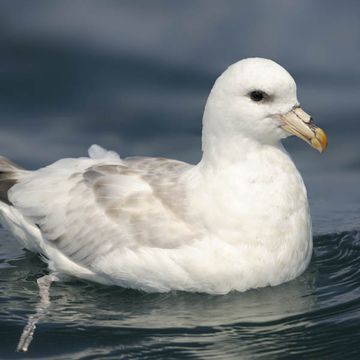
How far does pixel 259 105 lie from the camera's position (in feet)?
24.2

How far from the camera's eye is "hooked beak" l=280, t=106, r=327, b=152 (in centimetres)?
741

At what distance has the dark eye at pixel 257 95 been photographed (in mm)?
7355

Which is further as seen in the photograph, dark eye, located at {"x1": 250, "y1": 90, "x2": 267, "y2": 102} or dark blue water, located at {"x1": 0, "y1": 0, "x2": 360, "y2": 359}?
dark blue water, located at {"x1": 0, "y1": 0, "x2": 360, "y2": 359}

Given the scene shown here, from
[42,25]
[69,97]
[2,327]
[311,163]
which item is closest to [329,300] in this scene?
[2,327]

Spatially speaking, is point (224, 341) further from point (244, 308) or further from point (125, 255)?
point (125, 255)

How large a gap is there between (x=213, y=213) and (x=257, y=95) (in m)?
0.86

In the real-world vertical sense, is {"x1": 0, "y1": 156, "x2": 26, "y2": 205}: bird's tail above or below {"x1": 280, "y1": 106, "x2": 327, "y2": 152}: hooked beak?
above

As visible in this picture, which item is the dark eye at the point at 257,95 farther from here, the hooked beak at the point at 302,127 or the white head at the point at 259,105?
the hooked beak at the point at 302,127

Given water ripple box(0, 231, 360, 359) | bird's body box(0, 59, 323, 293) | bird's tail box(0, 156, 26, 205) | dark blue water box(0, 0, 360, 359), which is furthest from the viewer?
bird's tail box(0, 156, 26, 205)

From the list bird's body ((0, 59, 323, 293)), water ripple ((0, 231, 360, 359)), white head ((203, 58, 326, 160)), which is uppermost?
white head ((203, 58, 326, 160))

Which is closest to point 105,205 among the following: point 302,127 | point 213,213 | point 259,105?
point 213,213

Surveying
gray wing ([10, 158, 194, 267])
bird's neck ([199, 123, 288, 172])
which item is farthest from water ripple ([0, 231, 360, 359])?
bird's neck ([199, 123, 288, 172])

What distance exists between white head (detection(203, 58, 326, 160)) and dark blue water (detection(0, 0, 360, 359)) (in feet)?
3.59

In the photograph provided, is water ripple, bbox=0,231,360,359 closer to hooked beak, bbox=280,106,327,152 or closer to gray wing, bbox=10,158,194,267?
gray wing, bbox=10,158,194,267
